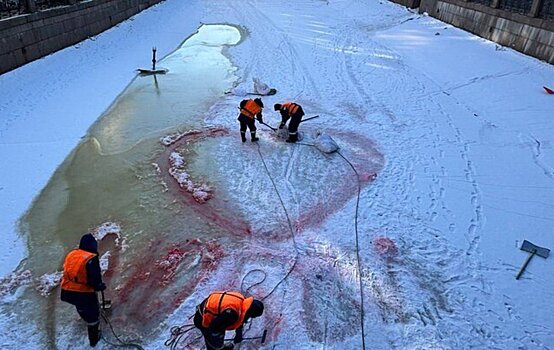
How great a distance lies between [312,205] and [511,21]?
1172cm

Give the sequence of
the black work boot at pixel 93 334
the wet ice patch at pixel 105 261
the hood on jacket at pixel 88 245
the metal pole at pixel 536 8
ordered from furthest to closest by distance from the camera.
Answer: the metal pole at pixel 536 8
the wet ice patch at pixel 105 261
the black work boot at pixel 93 334
the hood on jacket at pixel 88 245

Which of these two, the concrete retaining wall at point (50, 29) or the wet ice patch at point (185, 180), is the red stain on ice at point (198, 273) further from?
the concrete retaining wall at point (50, 29)

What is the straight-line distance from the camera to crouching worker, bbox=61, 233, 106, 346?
418 centimetres

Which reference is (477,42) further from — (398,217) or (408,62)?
(398,217)

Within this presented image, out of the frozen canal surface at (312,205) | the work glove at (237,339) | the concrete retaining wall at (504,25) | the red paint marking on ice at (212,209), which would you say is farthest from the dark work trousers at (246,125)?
the concrete retaining wall at (504,25)

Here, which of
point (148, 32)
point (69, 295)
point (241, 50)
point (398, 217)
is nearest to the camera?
point (69, 295)

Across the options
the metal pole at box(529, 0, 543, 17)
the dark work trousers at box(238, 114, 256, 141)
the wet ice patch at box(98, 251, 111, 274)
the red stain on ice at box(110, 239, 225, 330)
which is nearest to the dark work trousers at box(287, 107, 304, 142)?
the dark work trousers at box(238, 114, 256, 141)

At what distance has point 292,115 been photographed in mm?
8492

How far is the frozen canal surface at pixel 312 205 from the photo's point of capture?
491cm

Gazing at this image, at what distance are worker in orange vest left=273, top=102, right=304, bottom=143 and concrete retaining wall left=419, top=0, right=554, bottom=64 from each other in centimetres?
872

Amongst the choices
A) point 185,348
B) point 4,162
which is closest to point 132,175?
point 4,162

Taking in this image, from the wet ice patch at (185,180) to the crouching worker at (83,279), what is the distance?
2.88 m

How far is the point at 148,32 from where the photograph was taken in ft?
63.9

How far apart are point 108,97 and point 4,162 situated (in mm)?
4043
